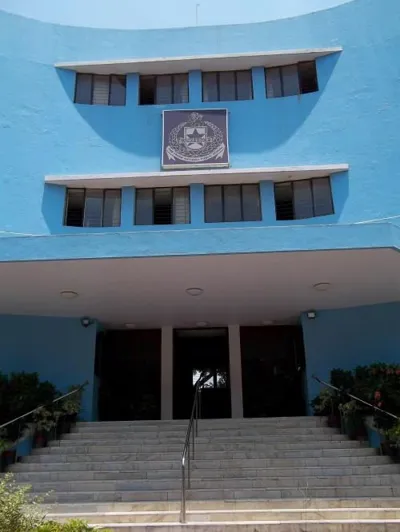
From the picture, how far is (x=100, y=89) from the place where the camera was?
14633 mm

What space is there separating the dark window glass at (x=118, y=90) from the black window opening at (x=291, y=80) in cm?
378

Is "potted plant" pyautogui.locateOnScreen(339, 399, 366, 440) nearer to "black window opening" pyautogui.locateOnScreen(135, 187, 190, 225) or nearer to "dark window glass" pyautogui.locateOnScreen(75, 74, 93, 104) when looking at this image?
"black window opening" pyautogui.locateOnScreen(135, 187, 190, 225)

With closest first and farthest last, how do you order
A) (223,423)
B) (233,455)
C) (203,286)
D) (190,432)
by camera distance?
(190,432) → (233,455) → (203,286) → (223,423)

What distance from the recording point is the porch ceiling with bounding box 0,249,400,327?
965cm

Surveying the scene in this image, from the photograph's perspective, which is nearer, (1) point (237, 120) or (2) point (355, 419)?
(2) point (355, 419)

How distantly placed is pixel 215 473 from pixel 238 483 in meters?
0.52

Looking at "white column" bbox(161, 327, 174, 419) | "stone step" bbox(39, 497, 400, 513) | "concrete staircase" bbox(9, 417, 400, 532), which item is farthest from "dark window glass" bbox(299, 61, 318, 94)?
"stone step" bbox(39, 497, 400, 513)

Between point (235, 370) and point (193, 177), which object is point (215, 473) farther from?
point (193, 177)

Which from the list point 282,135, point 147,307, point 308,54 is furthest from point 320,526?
point 308,54

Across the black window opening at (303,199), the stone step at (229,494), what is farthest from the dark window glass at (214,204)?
the stone step at (229,494)

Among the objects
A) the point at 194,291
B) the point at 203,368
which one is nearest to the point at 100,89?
the point at 194,291

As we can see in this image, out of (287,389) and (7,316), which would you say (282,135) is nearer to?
(287,389)

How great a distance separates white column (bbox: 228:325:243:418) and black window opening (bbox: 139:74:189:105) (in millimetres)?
6135

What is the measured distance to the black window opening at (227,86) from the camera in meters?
14.4
